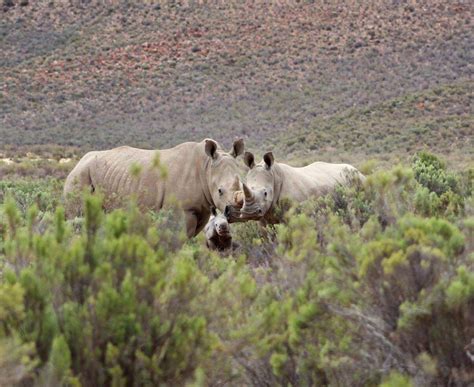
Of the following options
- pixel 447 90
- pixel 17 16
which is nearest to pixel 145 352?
pixel 447 90

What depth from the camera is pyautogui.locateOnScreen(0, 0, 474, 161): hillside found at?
3559cm

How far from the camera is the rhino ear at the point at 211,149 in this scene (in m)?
9.24

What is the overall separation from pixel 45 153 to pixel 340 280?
101ft

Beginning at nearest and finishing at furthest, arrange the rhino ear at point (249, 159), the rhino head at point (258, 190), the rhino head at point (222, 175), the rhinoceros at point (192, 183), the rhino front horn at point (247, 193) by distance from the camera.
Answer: the rhino front horn at point (247, 193), the rhino head at point (258, 190), the rhino head at point (222, 175), the rhinoceros at point (192, 183), the rhino ear at point (249, 159)

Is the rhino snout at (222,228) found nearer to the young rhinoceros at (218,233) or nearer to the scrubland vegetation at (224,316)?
the young rhinoceros at (218,233)

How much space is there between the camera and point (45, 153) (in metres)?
33.5

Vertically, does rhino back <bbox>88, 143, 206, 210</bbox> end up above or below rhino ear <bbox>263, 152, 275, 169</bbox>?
below

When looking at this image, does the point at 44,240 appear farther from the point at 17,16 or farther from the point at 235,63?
the point at 17,16

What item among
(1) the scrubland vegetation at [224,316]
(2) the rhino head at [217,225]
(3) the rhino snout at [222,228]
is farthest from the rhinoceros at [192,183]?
(1) the scrubland vegetation at [224,316]

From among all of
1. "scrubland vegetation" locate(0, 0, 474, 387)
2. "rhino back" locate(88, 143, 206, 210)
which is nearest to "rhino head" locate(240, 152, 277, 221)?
"scrubland vegetation" locate(0, 0, 474, 387)

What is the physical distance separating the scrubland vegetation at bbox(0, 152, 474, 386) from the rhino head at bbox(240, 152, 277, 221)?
14.7 feet

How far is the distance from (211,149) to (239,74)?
107ft

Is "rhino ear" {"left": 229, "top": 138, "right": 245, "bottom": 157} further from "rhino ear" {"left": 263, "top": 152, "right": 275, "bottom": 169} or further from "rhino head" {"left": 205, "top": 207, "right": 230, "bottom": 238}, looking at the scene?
"rhino head" {"left": 205, "top": 207, "right": 230, "bottom": 238}

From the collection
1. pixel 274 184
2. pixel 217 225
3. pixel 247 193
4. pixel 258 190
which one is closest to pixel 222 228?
pixel 217 225
